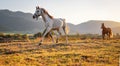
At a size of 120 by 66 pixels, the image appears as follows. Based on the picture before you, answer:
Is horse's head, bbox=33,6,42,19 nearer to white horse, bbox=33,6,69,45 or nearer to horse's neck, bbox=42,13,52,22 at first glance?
white horse, bbox=33,6,69,45

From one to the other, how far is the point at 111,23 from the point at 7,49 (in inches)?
7115

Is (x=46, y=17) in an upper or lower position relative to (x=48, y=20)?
upper

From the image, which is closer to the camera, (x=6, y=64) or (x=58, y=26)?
(x=6, y=64)

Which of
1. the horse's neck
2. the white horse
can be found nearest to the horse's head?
the white horse

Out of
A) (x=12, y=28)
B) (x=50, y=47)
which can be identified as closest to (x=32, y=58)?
(x=50, y=47)

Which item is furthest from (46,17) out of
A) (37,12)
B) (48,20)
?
(37,12)

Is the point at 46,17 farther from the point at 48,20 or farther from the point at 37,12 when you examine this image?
Answer: the point at 37,12

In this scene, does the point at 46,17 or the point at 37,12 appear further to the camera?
the point at 46,17

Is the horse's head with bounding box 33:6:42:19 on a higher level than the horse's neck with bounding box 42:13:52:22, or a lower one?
higher

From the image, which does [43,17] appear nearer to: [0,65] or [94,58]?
[94,58]

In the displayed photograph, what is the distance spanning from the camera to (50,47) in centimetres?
1891

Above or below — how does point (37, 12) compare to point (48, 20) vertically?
above

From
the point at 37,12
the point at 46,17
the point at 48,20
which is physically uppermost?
the point at 37,12

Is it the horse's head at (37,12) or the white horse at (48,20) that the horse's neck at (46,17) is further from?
the horse's head at (37,12)
